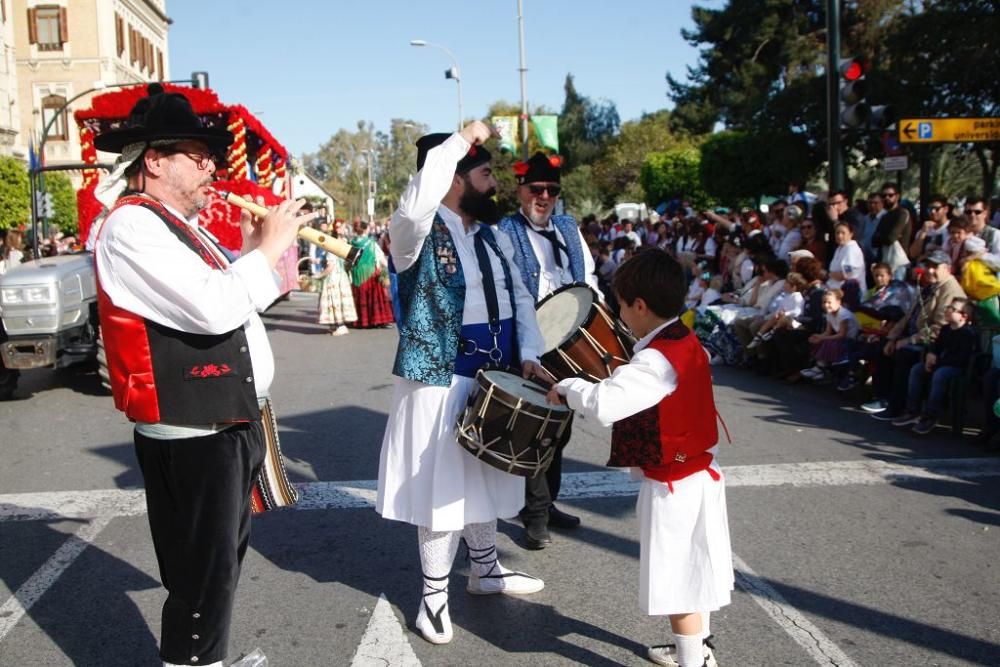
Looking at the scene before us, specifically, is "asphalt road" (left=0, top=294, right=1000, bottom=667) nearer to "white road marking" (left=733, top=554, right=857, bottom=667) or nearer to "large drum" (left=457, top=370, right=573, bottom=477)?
"white road marking" (left=733, top=554, right=857, bottom=667)

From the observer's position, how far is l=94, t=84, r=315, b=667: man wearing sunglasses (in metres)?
2.63

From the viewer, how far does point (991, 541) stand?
4660 millimetres

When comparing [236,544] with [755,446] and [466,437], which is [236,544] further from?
[755,446]

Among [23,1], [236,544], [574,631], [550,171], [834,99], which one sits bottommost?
[574,631]

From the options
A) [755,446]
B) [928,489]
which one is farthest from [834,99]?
[928,489]

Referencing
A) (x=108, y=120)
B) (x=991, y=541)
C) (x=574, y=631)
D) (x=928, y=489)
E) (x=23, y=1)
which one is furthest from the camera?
(x=23, y=1)

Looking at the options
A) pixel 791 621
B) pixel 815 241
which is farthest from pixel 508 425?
pixel 815 241

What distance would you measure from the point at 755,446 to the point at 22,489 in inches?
203

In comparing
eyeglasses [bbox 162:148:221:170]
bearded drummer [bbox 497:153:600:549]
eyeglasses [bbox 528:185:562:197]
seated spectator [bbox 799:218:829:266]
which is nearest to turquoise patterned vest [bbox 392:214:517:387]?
eyeglasses [bbox 162:148:221:170]

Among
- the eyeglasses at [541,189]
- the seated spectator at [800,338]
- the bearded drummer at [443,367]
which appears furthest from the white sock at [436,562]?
the seated spectator at [800,338]

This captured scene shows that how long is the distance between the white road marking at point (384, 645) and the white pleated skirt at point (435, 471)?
494mm

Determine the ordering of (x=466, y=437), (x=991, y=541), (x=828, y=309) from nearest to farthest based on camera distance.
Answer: (x=466, y=437), (x=991, y=541), (x=828, y=309)

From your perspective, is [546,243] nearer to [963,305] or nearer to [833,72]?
[963,305]

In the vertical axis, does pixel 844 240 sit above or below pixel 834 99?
below
